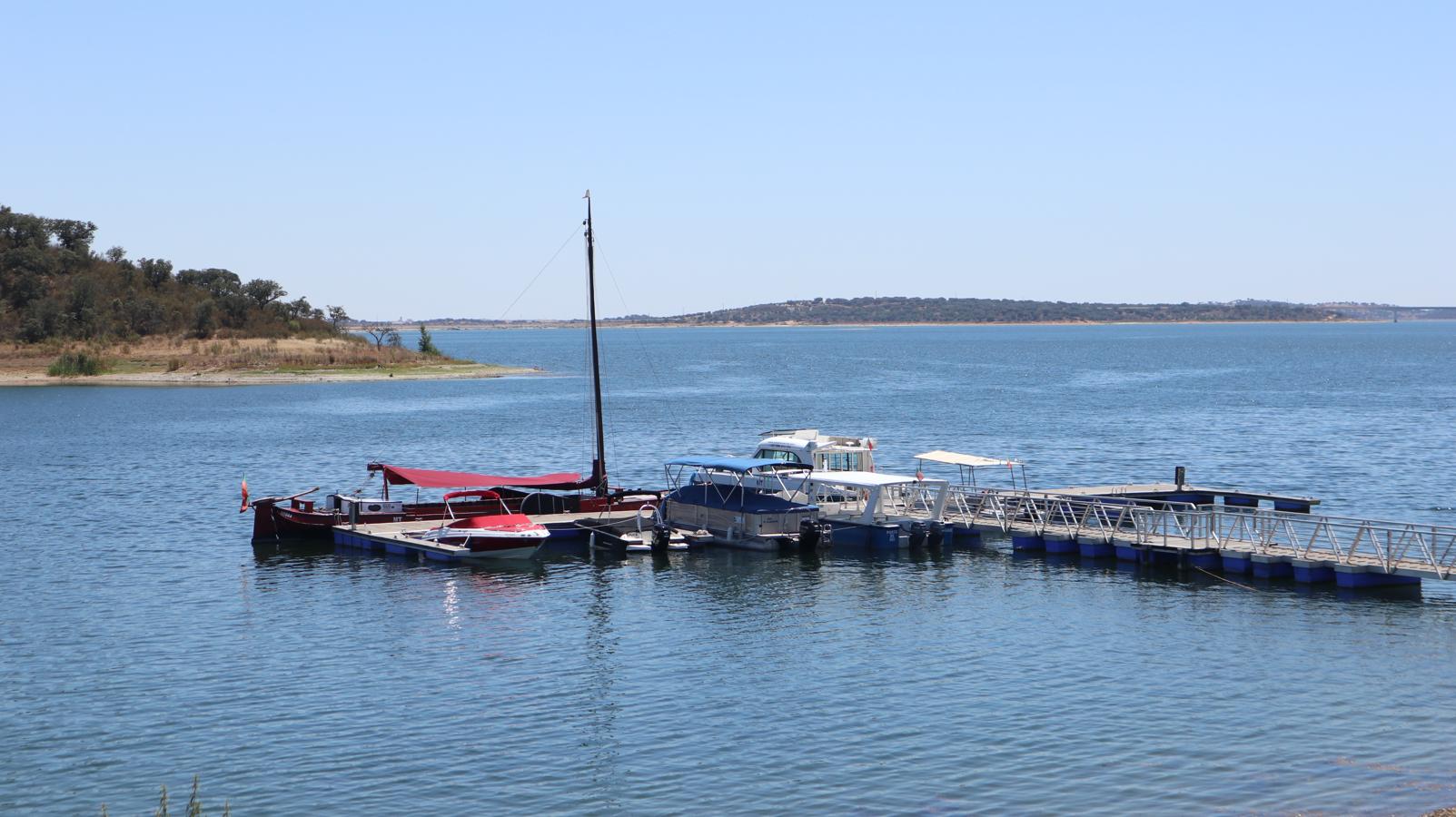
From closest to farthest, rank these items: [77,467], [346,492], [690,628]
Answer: [690,628]
[346,492]
[77,467]

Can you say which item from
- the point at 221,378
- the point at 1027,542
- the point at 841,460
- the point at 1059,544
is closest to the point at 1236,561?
the point at 1059,544

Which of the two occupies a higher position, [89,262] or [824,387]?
[89,262]

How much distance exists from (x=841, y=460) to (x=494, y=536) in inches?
555

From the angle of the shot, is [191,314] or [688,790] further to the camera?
[191,314]

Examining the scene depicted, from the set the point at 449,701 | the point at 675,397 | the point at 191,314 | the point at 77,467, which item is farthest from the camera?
the point at 191,314

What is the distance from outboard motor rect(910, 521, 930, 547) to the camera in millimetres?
49375

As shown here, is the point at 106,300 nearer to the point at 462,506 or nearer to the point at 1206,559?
the point at 462,506

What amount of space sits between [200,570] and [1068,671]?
29088mm

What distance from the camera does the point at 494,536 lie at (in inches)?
1875

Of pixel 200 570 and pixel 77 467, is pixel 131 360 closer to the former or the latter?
pixel 77 467

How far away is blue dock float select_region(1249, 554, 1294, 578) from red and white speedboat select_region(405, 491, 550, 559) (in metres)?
22.5

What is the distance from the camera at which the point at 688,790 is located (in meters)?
25.4

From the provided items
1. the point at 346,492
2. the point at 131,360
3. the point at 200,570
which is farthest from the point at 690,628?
the point at 131,360

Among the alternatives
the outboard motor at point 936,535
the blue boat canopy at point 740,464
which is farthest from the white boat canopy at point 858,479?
the outboard motor at point 936,535
